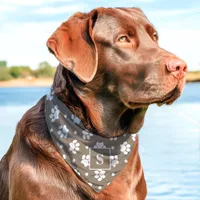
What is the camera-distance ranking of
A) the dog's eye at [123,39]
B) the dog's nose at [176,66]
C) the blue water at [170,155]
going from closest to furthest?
the dog's nose at [176,66], the dog's eye at [123,39], the blue water at [170,155]

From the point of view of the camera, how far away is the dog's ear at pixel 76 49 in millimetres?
4556

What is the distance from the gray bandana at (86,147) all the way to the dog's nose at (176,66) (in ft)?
2.43

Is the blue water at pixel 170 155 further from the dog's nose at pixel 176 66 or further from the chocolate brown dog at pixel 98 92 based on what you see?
the dog's nose at pixel 176 66

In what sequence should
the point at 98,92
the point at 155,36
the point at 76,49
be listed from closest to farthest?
the point at 76,49
the point at 98,92
the point at 155,36

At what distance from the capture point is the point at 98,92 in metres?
4.85

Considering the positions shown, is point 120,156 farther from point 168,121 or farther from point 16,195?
point 168,121

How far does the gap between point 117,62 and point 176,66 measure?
1.40 feet

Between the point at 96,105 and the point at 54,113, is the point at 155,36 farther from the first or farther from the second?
the point at 54,113

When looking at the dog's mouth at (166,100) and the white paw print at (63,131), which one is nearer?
the dog's mouth at (166,100)

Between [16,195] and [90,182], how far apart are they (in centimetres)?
51

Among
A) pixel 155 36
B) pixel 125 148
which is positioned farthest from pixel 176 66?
pixel 125 148

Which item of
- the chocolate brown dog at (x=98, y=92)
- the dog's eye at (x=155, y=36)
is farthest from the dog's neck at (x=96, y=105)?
the dog's eye at (x=155, y=36)

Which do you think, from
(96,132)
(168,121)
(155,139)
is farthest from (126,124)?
(168,121)

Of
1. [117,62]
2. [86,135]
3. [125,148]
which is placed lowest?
[125,148]
